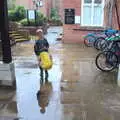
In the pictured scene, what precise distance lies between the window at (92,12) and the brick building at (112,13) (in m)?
0.40

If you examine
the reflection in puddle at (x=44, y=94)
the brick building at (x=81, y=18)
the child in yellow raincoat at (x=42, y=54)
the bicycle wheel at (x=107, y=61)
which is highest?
the brick building at (x=81, y=18)

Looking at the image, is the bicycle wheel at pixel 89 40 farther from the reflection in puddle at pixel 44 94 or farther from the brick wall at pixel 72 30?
the reflection in puddle at pixel 44 94

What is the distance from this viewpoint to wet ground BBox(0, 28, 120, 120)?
231 inches

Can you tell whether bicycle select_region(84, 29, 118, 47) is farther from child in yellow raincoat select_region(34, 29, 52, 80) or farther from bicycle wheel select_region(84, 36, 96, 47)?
child in yellow raincoat select_region(34, 29, 52, 80)

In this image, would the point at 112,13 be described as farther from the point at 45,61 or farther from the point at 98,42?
the point at 45,61

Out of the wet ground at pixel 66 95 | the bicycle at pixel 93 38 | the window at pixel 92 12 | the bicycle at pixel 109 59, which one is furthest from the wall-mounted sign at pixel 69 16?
the bicycle at pixel 109 59

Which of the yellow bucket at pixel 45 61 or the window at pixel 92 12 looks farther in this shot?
the window at pixel 92 12

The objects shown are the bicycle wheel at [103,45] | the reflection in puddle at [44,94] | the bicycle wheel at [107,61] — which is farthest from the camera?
the bicycle wheel at [103,45]

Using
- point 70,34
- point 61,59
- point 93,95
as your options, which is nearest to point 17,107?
point 93,95

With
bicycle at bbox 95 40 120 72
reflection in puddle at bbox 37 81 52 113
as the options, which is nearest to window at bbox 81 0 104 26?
bicycle at bbox 95 40 120 72

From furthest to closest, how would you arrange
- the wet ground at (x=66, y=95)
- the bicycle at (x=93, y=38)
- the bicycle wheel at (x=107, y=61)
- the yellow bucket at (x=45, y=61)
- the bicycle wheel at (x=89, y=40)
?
the bicycle wheel at (x=89, y=40) → the bicycle at (x=93, y=38) → the bicycle wheel at (x=107, y=61) → the yellow bucket at (x=45, y=61) → the wet ground at (x=66, y=95)

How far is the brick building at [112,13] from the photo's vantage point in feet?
48.4

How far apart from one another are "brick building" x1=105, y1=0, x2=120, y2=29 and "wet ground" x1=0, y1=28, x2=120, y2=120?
→ 189 inches

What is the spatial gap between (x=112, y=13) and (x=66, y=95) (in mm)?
10167
